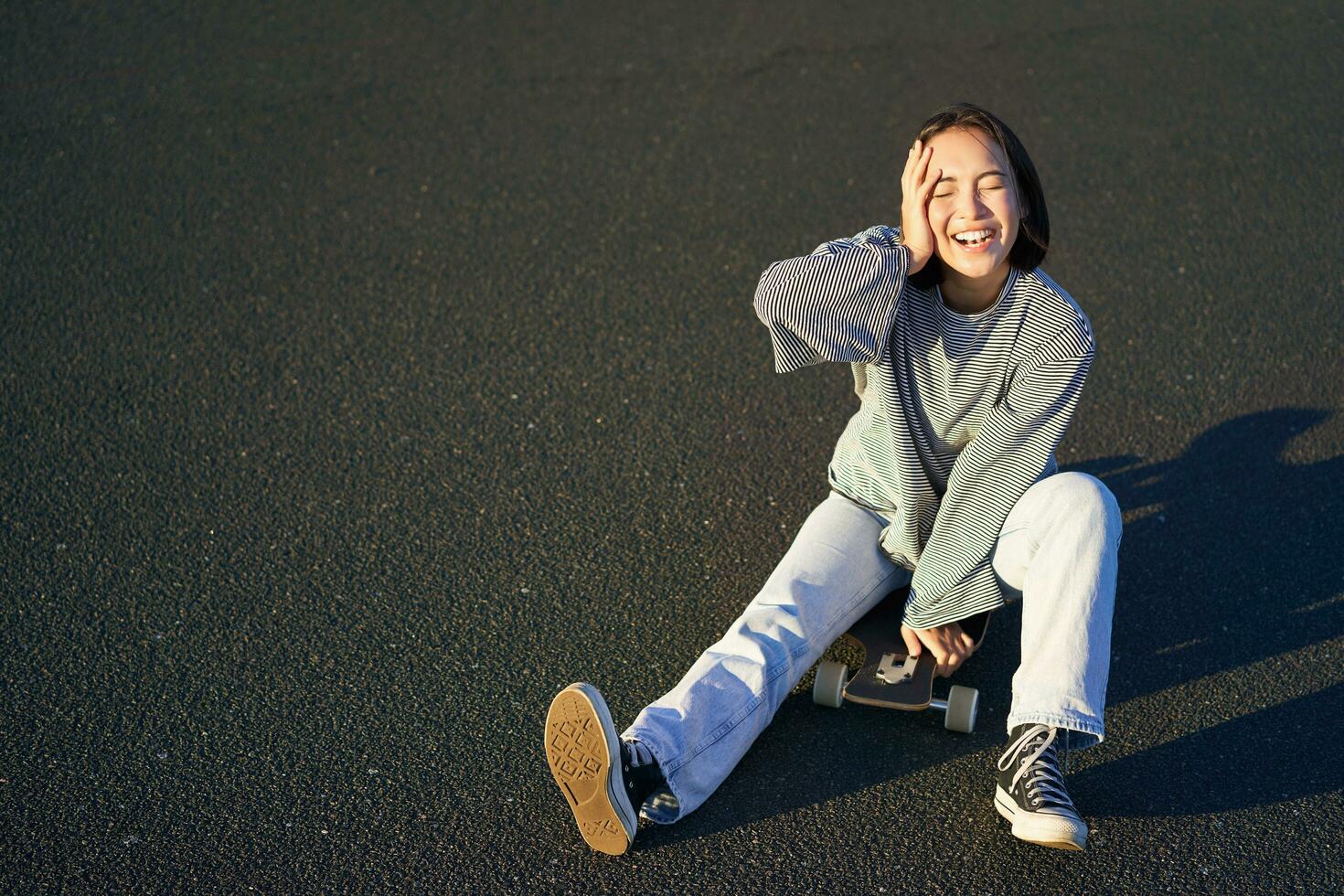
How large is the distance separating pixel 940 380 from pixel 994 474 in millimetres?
230

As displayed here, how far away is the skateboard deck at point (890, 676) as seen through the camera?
9.04 ft

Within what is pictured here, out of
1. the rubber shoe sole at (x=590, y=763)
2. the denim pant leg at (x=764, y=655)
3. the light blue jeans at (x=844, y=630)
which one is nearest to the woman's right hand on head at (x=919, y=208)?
the light blue jeans at (x=844, y=630)

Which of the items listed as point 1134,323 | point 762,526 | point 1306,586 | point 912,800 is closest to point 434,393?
point 762,526

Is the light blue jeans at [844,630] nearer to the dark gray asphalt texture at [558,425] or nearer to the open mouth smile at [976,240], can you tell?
the dark gray asphalt texture at [558,425]

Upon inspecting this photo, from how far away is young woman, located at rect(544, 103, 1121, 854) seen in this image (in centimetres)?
247

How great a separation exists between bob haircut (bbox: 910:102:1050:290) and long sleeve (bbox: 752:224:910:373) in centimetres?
13

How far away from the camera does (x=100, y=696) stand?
114 inches

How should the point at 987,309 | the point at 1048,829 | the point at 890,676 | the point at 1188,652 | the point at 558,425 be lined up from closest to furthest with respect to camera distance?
the point at 1048,829 → the point at 987,309 → the point at 890,676 → the point at 1188,652 → the point at 558,425

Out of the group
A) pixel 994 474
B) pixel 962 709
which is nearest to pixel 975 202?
pixel 994 474

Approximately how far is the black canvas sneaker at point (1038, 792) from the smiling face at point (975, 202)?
36.9 inches

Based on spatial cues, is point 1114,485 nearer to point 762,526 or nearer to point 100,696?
point 762,526

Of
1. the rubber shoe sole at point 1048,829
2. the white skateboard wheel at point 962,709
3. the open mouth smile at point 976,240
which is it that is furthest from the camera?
the white skateboard wheel at point 962,709

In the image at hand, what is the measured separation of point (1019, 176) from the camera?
2.56m

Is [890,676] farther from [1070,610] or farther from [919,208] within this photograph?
[919,208]
